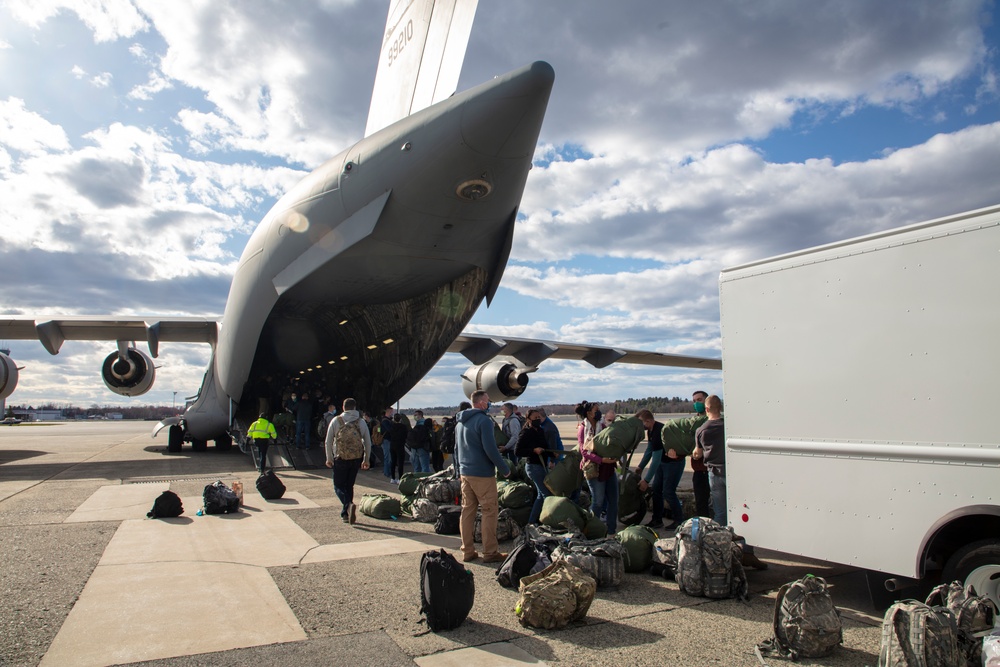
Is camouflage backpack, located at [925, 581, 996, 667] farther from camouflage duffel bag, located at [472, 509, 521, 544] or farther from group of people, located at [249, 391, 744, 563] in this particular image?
camouflage duffel bag, located at [472, 509, 521, 544]

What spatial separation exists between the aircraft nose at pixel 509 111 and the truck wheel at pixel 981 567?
20.1 feet

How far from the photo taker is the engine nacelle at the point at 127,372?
58.0 ft

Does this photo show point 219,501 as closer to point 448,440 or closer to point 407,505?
point 407,505

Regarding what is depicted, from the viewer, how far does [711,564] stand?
184 inches

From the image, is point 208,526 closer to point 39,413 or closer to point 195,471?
point 195,471

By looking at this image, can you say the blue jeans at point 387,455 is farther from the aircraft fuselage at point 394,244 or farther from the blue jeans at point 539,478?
the blue jeans at point 539,478

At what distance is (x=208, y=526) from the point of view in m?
7.20

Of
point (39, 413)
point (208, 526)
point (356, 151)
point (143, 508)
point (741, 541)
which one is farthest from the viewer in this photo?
point (39, 413)

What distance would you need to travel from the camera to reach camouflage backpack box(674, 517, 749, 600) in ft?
15.3

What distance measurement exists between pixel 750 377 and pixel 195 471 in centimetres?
1201

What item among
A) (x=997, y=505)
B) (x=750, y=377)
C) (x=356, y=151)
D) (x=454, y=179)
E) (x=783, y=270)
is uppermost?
(x=356, y=151)

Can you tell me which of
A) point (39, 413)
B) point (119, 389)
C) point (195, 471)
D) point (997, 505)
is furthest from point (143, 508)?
point (39, 413)

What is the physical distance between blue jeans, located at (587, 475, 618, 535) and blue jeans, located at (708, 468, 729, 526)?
1119 mm

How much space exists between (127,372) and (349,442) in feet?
43.6
